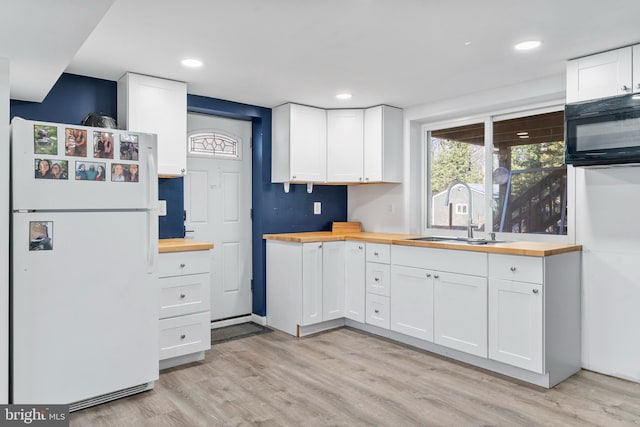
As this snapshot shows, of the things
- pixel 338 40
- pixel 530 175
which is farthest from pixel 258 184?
pixel 530 175

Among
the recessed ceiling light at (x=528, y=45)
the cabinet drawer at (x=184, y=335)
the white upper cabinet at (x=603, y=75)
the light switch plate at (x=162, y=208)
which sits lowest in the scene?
the cabinet drawer at (x=184, y=335)

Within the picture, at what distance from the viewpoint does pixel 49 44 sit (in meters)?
2.14

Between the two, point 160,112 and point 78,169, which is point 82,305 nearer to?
point 78,169

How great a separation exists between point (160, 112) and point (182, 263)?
1183 mm

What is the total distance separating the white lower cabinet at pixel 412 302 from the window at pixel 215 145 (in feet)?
6.45

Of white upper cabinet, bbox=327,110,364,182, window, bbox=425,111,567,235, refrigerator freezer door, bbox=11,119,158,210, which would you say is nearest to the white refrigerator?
refrigerator freezer door, bbox=11,119,158,210

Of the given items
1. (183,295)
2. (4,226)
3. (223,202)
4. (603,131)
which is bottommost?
(183,295)

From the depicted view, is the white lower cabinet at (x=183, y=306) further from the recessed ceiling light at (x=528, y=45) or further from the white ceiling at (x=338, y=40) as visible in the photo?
the recessed ceiling light at (x=528, y=45)

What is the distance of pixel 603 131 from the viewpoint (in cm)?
275

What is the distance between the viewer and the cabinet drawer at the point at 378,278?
3803mm

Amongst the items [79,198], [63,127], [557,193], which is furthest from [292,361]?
[557,193]

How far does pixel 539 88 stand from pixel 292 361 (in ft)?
9.33

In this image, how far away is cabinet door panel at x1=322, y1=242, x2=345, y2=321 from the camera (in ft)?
13.4

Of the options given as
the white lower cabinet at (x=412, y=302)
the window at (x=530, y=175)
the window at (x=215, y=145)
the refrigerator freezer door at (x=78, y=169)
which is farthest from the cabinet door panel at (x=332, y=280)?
the refrigerator freezer door at (x=78, y=169)
